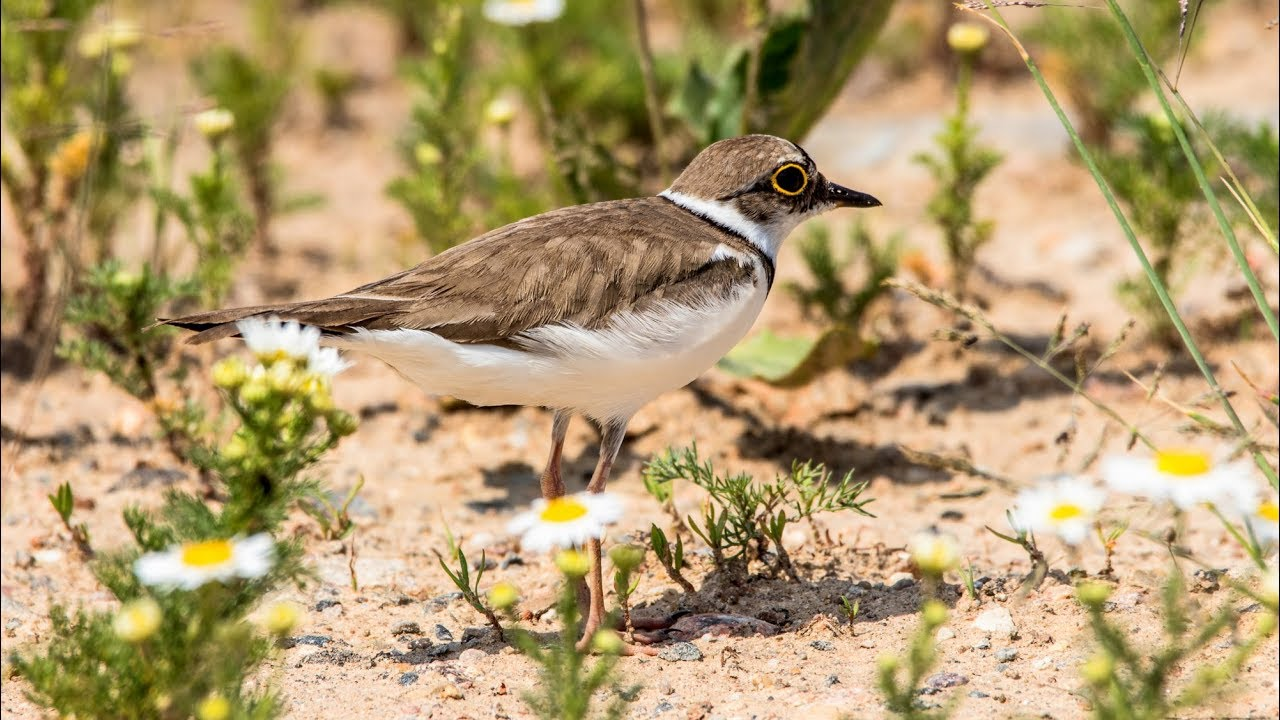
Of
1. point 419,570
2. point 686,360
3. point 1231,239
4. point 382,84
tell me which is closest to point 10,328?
point 419,570

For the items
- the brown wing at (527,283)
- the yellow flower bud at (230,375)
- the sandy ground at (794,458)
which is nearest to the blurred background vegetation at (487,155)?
the sandy ground at (794,458)

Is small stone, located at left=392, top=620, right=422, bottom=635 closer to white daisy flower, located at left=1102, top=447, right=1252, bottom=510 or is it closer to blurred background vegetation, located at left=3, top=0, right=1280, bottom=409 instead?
blurred background vegetation, located at left=3, top=0, right=1280, bottom=409

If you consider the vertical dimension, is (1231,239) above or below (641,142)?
above

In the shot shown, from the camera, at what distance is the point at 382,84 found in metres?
10.1

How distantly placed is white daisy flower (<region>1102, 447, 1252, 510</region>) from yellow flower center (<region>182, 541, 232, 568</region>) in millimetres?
1774

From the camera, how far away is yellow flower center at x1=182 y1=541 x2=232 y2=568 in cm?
272

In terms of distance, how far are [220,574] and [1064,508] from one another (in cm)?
172

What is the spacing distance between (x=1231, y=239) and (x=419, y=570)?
9.01 ft

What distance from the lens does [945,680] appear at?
366 centimetres

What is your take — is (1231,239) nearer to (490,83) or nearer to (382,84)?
(490,83)

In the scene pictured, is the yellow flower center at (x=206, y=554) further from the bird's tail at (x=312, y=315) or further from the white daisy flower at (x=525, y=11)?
the white daisy flower at (x=525, y=11)

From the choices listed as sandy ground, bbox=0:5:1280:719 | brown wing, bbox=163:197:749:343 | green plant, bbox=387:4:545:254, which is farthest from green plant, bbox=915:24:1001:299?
brown wing, bbox=163:197:749:343

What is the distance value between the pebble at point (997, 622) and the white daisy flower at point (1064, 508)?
99cm

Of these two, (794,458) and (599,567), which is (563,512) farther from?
(794,458)
